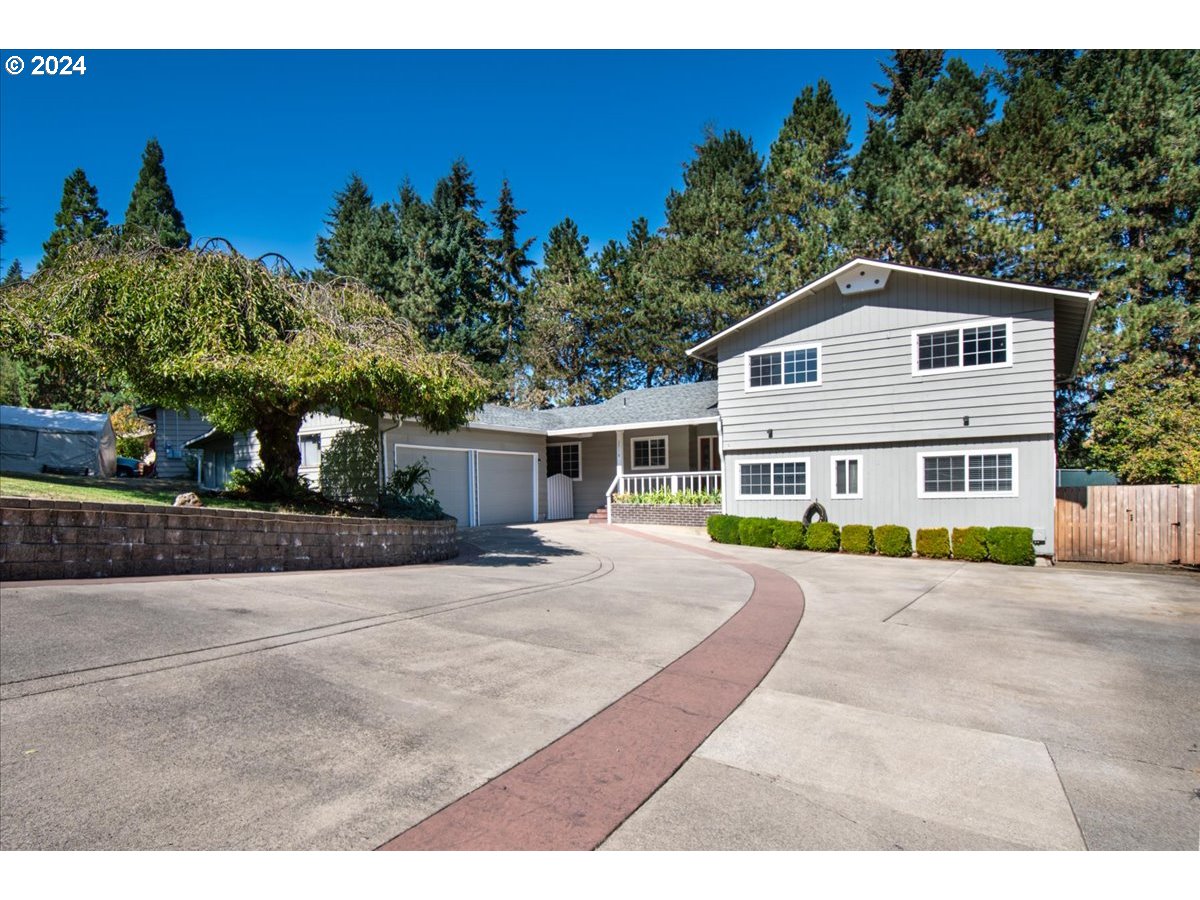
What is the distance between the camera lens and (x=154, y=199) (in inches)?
1367

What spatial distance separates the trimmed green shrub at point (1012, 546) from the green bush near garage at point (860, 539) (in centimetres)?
210

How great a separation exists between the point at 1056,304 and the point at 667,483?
417 inches

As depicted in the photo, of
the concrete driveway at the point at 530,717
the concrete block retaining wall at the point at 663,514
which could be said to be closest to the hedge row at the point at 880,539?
the concrete block retaining wall at the point at 663,514

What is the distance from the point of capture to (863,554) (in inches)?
507

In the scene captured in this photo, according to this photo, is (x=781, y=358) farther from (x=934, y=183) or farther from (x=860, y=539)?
(x=934, y=183)

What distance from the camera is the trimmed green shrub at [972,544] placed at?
1191 cm

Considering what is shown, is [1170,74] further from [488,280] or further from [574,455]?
[488,280]

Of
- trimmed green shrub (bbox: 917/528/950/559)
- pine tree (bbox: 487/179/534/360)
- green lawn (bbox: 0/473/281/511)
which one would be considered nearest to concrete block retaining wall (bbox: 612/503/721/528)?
trimmed green shrub (bbox: 917/528/950/559)

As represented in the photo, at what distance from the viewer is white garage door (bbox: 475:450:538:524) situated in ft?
60.5

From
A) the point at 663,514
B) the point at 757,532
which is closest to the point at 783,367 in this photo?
the point at 757,532

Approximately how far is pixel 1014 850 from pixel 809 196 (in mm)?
29833

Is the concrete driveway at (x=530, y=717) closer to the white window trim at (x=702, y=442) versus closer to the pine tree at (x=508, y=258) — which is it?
the white window trim at (x=702, y=442)

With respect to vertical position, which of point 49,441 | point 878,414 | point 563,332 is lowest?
point 49,441
